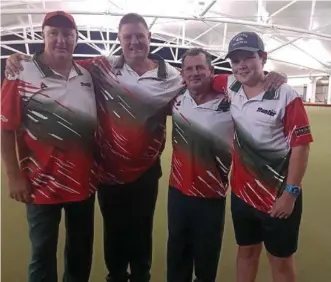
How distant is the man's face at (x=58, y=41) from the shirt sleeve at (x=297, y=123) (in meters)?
0.87

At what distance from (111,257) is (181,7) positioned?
7866mm

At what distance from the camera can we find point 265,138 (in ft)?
4.89

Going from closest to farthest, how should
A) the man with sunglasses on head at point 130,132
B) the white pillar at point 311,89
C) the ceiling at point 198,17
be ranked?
the man with sunglasses on head at point 130,132 → the ceiling at point 198,17 → the white pillar at point 311,89

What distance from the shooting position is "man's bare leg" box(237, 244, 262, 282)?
68.1 inches

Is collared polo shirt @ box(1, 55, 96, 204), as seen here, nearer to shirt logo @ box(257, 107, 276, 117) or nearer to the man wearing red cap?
the man wearing red cap

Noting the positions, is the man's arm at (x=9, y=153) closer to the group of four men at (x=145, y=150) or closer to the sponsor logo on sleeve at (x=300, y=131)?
the group of four men at (x=145, y=150)

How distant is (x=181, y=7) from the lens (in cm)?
880

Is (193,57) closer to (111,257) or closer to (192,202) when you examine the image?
(192,202)

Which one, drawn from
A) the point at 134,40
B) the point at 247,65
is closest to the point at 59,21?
the point at 134,40

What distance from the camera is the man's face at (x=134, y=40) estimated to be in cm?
159

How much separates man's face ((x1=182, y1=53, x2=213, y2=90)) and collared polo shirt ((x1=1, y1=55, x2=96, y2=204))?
411 mm

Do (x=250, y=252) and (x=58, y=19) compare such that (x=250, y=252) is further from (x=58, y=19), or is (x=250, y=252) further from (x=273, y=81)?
(x=58, y=19)

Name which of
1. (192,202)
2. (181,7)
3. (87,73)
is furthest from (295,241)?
(181,7)

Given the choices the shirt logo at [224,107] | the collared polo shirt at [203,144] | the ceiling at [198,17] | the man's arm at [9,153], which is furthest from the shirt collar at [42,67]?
the ceiling at [198,17]
